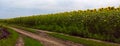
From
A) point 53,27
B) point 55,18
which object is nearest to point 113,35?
point 53,27

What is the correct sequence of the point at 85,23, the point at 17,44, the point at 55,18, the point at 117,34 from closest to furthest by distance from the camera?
the point at 17,44 < the point at 117,34 < the point at 85,23 < the point at 55,18

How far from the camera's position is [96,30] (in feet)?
109

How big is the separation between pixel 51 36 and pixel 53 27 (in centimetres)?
795

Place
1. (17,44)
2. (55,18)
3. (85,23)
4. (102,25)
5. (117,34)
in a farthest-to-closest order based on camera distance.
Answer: (55,18), (85,23), (102,25), (117,34), (17,44)

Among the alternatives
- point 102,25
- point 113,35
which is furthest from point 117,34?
point 102,25

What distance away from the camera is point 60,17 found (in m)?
42.7

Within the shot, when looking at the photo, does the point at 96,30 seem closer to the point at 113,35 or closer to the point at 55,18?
the point at 113,35

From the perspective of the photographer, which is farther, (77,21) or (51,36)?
(77,21)

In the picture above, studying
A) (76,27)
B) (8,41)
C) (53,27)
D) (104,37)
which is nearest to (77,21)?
(76,27)

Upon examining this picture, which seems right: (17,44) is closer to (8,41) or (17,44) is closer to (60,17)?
(8,41)

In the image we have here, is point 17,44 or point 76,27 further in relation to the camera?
point 76,27

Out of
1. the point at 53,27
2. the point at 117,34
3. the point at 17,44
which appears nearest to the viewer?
the point at 17,44

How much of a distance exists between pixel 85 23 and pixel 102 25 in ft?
11.0

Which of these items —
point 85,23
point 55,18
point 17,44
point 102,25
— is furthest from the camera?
point 55,18
